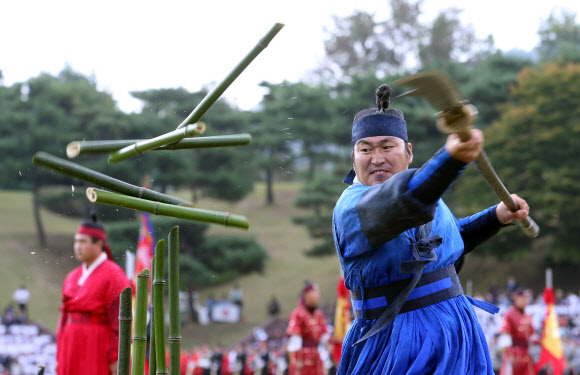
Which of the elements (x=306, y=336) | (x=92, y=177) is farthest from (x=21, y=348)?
(x=92, y=177)

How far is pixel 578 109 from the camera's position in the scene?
24.6 metres

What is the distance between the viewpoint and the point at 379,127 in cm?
295

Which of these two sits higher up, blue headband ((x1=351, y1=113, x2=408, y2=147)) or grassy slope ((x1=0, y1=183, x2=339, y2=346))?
grassy slope ((x1=0, y1=183, x2=339, y2=346))

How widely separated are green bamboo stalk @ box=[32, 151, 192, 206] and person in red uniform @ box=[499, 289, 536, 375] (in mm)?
10049

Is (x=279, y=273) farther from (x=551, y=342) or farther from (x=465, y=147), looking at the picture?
(x=465, y=147)

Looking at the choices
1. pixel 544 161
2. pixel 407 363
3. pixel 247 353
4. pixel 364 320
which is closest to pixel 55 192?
pixel 364 320

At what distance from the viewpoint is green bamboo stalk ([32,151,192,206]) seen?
2.14 meters

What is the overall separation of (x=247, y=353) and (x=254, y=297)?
10.1 metres

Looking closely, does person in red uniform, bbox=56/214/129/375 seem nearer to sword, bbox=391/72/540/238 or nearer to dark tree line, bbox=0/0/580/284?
dark tree line, bbox=0/0/580/284

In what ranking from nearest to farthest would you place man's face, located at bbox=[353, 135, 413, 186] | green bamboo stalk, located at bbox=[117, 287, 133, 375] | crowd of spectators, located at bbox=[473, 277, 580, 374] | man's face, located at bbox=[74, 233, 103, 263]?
1. green bamboo stalk, located at bbox=[117, 287, 133, 375]
2. man's face, located at bbox=[353, 135, 413, 186]
3. man's face, located at bbox=[74, 233, 103, 263]
4. crowd of spectators, located at bbox=[473, 277, 580, 374]

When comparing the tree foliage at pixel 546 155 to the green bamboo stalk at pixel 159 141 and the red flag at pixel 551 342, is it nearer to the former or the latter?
the red flag at pixel 551 342

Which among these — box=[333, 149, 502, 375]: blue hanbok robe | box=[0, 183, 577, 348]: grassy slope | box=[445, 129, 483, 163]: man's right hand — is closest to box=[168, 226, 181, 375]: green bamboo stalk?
box=[333, 149, 502, 375]: blue hanbok robe

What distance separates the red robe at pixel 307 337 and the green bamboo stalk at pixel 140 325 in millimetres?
8424

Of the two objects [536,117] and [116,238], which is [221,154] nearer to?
[116,238]
